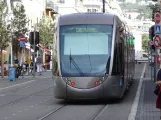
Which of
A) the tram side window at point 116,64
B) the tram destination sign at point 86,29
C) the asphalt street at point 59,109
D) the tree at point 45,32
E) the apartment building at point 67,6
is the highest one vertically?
the apartment building at point 67,6

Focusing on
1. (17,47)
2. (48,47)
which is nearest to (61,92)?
(17,47)

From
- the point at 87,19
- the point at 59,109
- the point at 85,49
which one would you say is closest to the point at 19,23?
the point at 87,19

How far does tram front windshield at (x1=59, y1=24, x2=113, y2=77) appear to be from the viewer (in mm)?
23406

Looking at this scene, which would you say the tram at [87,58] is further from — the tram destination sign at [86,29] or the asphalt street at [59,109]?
the asphalt street at [59,109]

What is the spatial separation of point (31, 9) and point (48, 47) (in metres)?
6.21

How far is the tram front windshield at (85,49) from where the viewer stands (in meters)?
23.4

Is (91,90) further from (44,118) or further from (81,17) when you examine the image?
(44,118)

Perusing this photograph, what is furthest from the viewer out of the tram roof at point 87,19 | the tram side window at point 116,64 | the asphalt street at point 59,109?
the tram roof at point 87,19

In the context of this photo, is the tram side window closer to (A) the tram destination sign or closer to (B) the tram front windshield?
(B) the tram front windshield

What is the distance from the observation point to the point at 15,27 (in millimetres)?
71250

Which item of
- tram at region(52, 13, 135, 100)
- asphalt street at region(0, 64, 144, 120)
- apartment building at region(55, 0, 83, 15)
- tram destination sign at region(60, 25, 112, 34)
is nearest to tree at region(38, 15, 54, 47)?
apartment building at region(55, 0, 83, 15)

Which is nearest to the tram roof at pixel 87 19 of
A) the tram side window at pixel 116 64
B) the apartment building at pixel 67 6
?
the tram side window at pixel 116 64

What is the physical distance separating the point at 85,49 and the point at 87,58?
0.40 m

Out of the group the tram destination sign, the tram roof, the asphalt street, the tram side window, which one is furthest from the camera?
the tram roof
